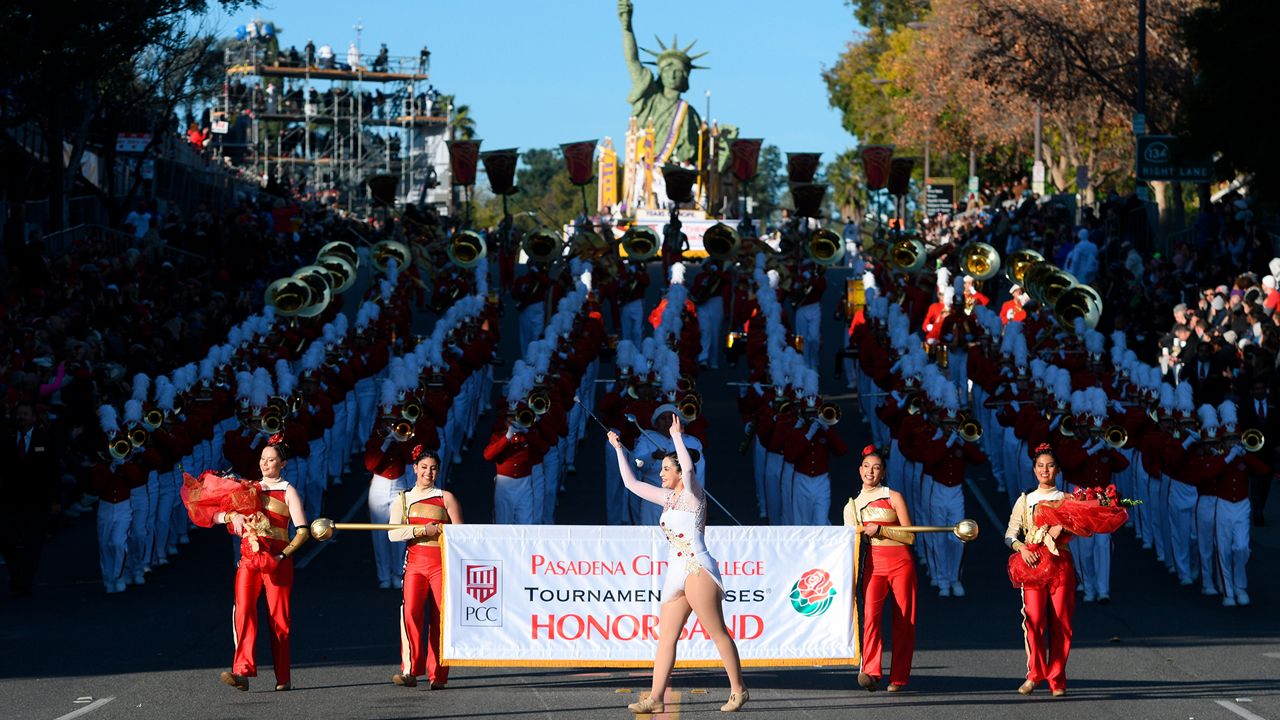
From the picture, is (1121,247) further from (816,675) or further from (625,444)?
(816,675)

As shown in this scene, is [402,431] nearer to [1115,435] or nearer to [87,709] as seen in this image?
[87,709]

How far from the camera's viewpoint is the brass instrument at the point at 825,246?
92.8 feet

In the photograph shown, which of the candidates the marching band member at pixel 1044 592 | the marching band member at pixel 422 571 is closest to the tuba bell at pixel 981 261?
the marching band member at pixel 1044 592

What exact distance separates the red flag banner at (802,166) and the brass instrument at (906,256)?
4954 mm

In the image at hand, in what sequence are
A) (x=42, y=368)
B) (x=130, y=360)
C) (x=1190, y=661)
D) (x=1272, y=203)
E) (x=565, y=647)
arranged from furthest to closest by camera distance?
(x=1272, y=203)
(x=130, y=360)
(x=42, y=368)
(x=1190, y=661)
(x=565, y=647)

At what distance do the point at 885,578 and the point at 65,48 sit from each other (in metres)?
19.9

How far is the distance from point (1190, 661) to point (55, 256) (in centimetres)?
1825

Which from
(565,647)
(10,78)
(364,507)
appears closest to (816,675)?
(565,647)

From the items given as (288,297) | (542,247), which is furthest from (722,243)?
(288,297)

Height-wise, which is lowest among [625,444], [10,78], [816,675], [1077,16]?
[816,675]

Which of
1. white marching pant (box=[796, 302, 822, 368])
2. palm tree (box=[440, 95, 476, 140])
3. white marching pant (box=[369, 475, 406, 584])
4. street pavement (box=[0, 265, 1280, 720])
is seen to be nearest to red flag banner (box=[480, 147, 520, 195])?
white marching pant (box=[796, 302, 822, 368])

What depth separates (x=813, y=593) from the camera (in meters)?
11.6

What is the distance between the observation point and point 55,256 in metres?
26.6

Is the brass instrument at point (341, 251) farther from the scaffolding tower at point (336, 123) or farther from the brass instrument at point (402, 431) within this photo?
the scaffolding tower at point (336, 123)
